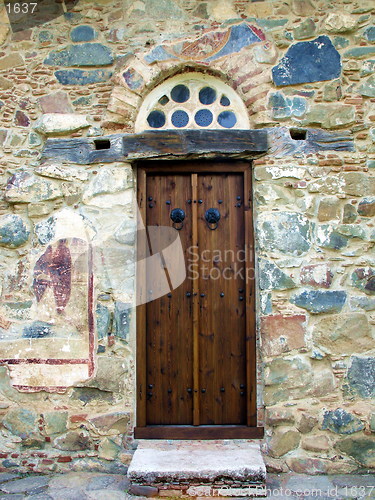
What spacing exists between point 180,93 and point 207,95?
0.22 m

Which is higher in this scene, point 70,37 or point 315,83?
point 70,37

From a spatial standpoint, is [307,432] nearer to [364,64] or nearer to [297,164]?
[297,164]

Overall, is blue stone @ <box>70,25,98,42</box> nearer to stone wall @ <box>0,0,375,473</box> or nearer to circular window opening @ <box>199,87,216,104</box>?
stone wall @ <box>0,0,375,473</box>

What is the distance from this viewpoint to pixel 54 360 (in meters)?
3.37

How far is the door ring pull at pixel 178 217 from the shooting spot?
3547 millimetres

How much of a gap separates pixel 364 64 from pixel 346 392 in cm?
247

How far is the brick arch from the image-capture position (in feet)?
11.3

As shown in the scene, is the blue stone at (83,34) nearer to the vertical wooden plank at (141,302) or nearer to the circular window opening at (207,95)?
the circular window opening at (207,95)

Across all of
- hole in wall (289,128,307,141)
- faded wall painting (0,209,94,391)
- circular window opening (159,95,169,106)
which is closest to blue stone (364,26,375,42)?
hole in wall (289,128,307,141)

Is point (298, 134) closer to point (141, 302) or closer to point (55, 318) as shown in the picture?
point (141, 302)

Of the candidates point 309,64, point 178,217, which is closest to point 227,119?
point 309,64

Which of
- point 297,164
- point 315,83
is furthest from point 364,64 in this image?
point 297,164

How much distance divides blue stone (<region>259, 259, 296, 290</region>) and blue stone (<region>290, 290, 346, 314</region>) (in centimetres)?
12

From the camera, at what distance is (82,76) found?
3.54 metres
